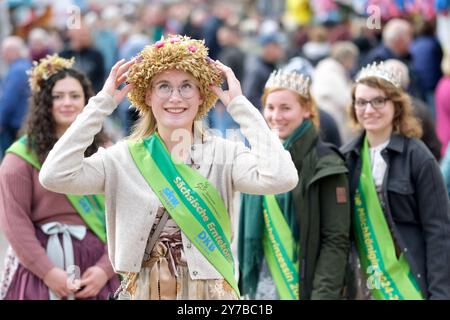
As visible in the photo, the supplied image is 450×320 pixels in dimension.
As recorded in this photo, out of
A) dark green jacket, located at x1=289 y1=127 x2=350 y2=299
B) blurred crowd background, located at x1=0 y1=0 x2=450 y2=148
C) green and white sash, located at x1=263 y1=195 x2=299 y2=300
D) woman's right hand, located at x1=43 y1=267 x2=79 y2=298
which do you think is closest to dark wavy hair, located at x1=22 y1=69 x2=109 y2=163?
woman's right hand, located at x1=43 y1=267 x2=79 y2=298

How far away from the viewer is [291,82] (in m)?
6.21

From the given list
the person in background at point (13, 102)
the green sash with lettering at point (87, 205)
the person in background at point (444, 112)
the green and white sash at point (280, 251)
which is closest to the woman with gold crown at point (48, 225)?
the green sash with lettering at point (87, 205)

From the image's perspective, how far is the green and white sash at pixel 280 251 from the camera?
5969 mm

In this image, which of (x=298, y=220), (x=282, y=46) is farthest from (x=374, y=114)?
(x=282, y=46)

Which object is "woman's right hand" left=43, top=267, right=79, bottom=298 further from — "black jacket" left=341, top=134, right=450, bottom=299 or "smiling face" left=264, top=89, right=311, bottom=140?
"black jacket" left=341, top=134, right=450, bottom=299

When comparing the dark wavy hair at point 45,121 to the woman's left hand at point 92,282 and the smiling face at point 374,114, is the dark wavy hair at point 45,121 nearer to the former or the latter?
the woman's left hand at point 92,282

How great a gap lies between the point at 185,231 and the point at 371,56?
8.19 metres

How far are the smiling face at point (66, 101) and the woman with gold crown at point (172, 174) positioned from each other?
1.56m

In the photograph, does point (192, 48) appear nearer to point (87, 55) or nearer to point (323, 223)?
point (323, 223)

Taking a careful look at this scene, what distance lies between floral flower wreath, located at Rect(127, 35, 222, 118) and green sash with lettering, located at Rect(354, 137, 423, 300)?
1.73m

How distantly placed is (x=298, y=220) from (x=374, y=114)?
30.3 inches

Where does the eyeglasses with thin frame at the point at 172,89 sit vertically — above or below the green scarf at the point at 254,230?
above

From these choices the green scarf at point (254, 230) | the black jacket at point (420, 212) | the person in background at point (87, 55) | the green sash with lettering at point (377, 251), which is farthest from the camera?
the person in background at point (87, 55)
